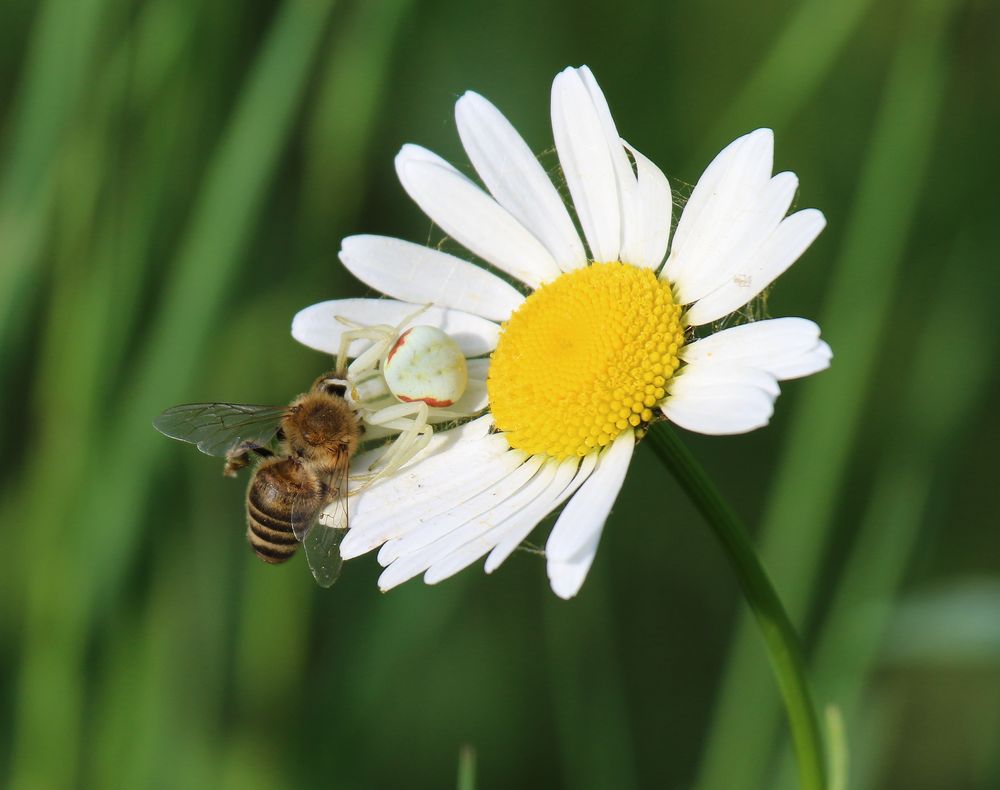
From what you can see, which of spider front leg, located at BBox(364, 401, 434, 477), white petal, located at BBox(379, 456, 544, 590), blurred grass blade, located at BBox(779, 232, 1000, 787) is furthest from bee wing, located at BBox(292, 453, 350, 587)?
blurred grass blade, located at BBox(779, 232, 1000, 787)

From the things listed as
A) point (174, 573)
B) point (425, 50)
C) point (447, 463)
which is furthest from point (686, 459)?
point (425, 50)

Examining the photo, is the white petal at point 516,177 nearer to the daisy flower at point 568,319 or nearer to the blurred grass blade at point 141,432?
the daisy flower at point 568,319

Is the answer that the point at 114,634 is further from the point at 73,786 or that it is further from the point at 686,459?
the point at 686,459

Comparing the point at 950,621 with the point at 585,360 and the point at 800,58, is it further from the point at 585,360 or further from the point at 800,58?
the point at 800,58

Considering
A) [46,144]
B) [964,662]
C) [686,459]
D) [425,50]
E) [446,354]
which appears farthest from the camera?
[425,50]

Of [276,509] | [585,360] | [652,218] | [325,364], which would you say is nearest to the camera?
[585,360]

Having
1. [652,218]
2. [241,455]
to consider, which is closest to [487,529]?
[652,218]

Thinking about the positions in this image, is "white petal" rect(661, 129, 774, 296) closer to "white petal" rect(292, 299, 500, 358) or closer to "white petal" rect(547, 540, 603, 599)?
"white petal" rect(292, 299, 500, 358)
